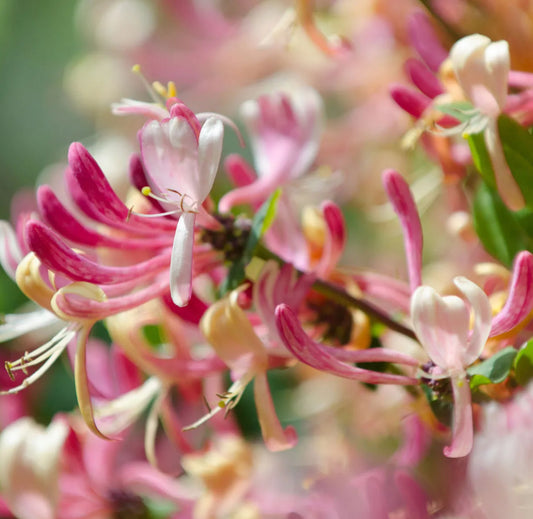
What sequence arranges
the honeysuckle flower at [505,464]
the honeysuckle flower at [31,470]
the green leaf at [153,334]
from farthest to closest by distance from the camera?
the green leaf at [153,334] < the honeysuckle flower at [31,470] < the honeysuckle flower at [505,464]

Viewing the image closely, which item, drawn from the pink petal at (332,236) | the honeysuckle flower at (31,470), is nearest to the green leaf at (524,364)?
the pink petal at (332,236)

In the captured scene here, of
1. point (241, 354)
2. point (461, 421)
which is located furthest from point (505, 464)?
point (241, 354)

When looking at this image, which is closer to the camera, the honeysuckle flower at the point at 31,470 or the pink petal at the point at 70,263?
the pink petal at the point at 70,263

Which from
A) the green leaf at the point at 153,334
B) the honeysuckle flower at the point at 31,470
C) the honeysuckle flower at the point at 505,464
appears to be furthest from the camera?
the green leaf at the point at 153,334

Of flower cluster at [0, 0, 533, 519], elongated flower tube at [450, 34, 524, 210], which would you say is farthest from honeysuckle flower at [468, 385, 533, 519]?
elongated flower tube at [450, 34, 524, 210]

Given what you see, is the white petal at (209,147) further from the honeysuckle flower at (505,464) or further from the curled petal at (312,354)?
the honeysuckle flower at (505,464)

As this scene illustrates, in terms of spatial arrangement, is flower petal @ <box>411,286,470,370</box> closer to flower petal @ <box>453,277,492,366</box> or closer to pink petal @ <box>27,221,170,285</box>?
flower petal @ <box>453,277,492,366</box>

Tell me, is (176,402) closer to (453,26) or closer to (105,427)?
(105,427)
